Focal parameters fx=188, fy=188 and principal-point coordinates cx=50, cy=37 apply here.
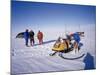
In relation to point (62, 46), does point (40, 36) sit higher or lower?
higher

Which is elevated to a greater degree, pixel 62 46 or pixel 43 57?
pixel 62 46

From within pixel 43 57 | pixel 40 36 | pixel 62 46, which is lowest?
pixel 43 57

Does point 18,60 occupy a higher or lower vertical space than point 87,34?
lower

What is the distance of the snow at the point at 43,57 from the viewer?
6.33 ft

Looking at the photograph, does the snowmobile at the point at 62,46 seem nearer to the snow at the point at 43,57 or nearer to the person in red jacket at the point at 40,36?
the snow at the point at 43,57

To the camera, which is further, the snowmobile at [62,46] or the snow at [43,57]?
the snowmobile at [62,46]

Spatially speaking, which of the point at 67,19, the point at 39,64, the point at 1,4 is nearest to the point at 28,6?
the point at 1,4

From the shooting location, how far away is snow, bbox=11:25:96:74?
1930mm

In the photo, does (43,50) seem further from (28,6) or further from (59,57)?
(28,6)

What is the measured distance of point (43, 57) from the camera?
2016 mm

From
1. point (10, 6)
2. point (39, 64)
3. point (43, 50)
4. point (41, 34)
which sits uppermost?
point (10, 6)

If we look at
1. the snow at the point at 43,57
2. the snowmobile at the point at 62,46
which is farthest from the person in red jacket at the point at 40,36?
the snowmobile at the point at 62,46

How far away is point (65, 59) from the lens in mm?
2098

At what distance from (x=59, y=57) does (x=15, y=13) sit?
67 centimetres
